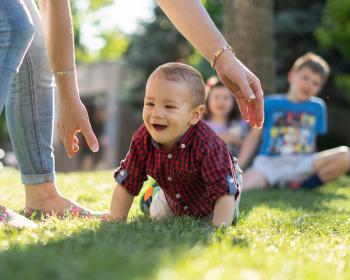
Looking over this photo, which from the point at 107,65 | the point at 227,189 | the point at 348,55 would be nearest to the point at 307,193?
the point at 227,189

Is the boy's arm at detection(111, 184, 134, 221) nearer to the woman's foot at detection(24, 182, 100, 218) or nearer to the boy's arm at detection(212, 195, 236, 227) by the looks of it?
the woman's foot at detection(24, 182, 100, 218)

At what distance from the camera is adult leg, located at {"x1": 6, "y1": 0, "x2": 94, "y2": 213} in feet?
10.4

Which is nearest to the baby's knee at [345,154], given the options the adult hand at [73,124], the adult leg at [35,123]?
the adult leg at [35,123]

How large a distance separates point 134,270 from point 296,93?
508 centimetres

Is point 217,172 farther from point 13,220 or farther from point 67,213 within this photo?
point 13,220

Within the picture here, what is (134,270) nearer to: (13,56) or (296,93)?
(13,56)

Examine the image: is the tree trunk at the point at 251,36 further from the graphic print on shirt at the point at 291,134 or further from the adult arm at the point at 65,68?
the adult arm at the point at 65,68

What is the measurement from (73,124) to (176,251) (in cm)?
129

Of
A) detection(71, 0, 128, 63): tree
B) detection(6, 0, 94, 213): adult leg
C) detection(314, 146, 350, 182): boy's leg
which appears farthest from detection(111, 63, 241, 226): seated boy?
detection(71, 0, 128, 63): tree

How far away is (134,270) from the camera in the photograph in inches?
61.7

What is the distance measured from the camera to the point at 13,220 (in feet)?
8.29

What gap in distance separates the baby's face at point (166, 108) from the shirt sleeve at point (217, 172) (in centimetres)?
19

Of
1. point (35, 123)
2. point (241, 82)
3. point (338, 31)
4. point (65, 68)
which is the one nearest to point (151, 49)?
point (338, 31)

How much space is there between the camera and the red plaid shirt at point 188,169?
286 centimetres
